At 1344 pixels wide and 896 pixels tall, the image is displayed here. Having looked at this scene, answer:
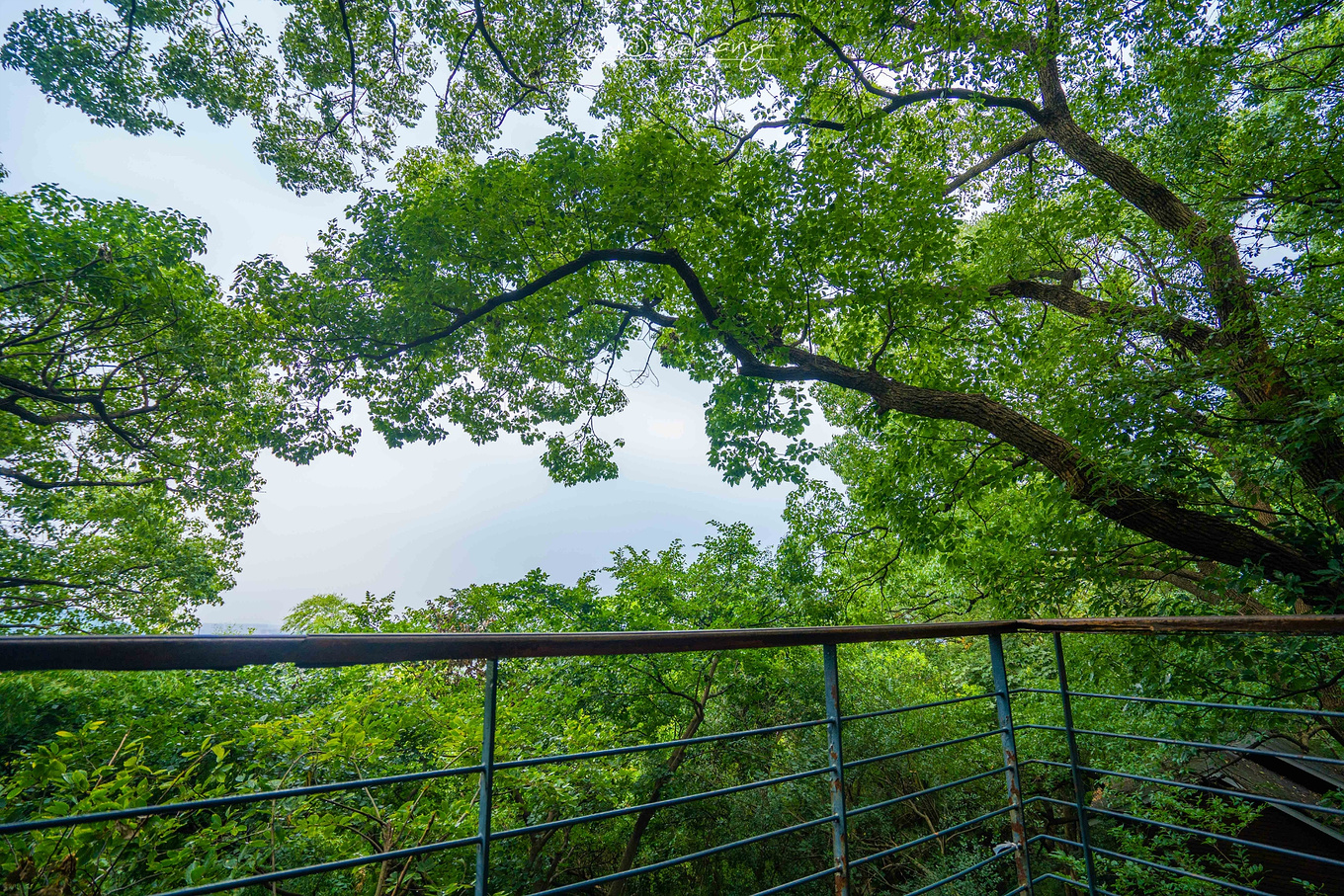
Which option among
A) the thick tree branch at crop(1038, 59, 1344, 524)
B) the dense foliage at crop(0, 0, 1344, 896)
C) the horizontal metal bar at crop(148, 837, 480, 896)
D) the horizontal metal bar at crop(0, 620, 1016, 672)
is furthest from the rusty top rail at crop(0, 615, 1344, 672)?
the thick tree branch at crop(1038, 59, 1344, 524)

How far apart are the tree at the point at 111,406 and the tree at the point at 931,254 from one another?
65.6 inches

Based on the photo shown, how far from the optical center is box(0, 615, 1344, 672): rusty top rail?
27.4 inches

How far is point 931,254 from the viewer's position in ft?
18.1

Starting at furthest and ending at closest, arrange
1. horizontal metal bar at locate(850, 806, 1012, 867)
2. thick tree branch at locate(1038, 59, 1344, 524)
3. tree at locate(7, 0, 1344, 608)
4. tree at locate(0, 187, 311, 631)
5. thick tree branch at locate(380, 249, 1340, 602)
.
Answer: tree at locate(0, 187, 311, 631) → tree at locate(7, 0, 1344, 608) → thick tree branch at locate(380, 249, 1340, 602) → thick tree branch at locate(1038, 59, 1344, 524) → horizontal metal bar at locate(850, 806, 1012, 867)

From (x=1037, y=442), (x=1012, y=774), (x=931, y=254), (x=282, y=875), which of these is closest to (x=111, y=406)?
(x=282, y=875)

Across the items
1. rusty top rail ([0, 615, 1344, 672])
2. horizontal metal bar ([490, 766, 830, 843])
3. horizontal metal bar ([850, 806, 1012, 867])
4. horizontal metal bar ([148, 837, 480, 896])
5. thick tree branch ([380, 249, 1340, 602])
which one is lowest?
horizontal metal bar ([850, 806, 1012, 867])

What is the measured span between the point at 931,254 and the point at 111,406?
10.4 meters

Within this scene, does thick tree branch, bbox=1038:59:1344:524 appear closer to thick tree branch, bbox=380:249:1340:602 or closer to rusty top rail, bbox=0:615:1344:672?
thick tree branch, bbox=380:249:1340:602

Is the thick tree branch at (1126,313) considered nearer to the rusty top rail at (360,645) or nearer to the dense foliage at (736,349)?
the dense foliage at (736,349)

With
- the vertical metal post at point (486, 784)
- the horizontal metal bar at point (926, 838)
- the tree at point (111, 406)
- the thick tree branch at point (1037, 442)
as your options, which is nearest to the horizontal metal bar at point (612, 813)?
the vertical metal post at point (486, 784)

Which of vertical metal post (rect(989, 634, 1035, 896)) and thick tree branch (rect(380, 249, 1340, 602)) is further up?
thick tree branch (rect(380, 249, 1340, 602))

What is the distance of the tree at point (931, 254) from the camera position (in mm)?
3955

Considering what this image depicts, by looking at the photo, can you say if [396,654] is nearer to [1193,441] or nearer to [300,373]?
[1193,441]

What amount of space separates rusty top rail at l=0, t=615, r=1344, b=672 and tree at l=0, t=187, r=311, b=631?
21.2 ft
